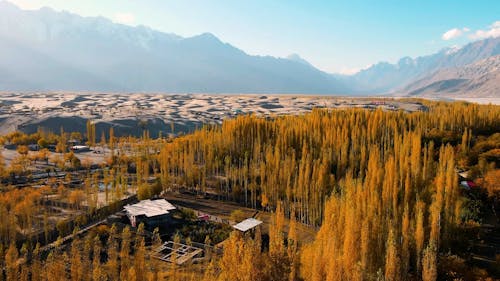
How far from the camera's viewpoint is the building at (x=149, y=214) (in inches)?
2222

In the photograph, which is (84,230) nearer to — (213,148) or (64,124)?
(213,148)

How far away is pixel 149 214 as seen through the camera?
5656 centimetres

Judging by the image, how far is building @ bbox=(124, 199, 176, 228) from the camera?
56.4 meters

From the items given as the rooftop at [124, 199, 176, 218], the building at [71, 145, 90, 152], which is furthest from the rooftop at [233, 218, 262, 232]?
the building at [71, 145, 90, 152]

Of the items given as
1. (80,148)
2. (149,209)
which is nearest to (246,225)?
(149,209)

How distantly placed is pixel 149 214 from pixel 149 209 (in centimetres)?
264

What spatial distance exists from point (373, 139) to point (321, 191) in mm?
34497

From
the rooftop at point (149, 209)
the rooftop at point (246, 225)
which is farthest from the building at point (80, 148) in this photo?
the rooftop at point (246, 225)

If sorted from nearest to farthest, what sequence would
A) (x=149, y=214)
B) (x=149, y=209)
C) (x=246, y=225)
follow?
(x=246, y=225), (x=149, y=214), (x=149, y=209)

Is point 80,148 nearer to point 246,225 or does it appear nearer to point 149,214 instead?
point 149,214

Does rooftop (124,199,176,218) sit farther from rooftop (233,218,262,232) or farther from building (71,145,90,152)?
building (71,145,90,152)

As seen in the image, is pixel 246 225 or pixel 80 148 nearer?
pixel 246 225

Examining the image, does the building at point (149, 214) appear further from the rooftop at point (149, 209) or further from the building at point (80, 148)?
the building at point (80, 148)

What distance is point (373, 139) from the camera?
87875mm
